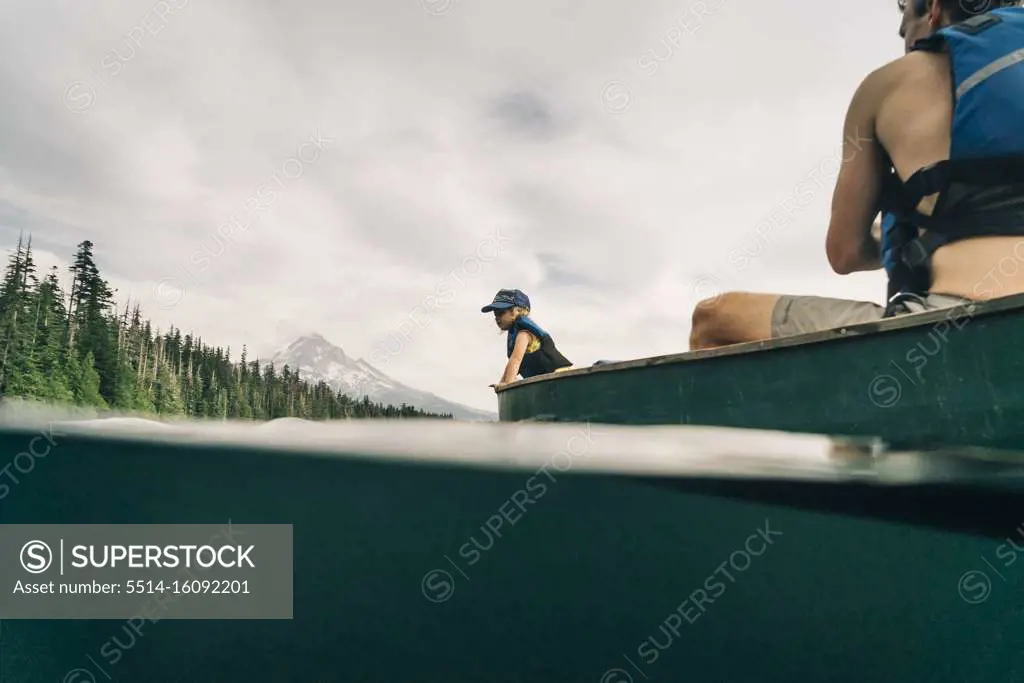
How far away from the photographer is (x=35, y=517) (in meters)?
5.76

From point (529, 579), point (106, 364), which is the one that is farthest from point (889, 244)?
point (106, 364)

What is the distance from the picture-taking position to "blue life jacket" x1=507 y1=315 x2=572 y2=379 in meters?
8.34

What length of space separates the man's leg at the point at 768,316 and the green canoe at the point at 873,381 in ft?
0.64

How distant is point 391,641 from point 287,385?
9227 centimetres

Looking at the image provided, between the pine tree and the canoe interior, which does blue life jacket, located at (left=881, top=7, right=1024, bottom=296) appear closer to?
the canoe interior

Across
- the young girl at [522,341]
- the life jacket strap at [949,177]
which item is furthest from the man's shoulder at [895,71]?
the young girl at [522,341]

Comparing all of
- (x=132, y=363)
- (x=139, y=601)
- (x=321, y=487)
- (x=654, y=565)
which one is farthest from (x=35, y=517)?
(x=132, y=363)

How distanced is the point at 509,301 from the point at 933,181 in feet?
19.8

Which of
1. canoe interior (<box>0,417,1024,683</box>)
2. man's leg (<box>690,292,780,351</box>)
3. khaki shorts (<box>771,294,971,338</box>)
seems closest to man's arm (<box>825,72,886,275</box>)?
khaki shorts (<box>771,294,971,338</box>)

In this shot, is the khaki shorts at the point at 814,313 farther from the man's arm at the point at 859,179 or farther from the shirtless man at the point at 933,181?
the man's arm at the point at 859,179

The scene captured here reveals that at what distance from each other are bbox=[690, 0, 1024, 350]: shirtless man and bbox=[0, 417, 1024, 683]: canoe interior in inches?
59.9

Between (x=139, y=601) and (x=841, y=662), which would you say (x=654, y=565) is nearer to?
(x=841, y=662)

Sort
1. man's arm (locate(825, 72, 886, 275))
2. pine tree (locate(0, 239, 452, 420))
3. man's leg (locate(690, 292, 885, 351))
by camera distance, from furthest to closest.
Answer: pine tree (locate(0, 239, 452, 420)) → man's leg (locate(690, 292, 885, 351)) → man's arm (locate(825, 72, 886, 275))

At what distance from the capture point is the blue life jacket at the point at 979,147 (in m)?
2.62
